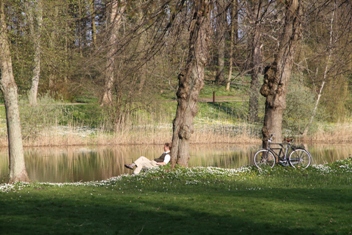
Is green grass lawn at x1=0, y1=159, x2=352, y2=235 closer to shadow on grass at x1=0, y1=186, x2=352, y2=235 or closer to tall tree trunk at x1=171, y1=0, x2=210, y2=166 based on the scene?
shadow on grass at x1=0, y1=186, x2=352, y2=235

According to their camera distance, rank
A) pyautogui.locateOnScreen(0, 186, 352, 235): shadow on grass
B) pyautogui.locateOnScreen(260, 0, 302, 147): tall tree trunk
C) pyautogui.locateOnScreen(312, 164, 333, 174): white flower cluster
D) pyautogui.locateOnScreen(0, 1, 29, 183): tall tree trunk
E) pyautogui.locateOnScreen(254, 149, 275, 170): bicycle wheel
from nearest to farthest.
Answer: pyautogui.locateOnScreen(0, 186, 352, 235): shadow on grass, pyautogui.locateOnScreen(0, 1, 29, 183): tall tree trunk, pyautogui.locateOnScreen(312, 164, 333, 174): white flower cluster, pyautogui.locateOnScreen(260, 0, 302, 147): tall tree trunk, pyautogui.locateOnScreen(254, 149, 275, 170): bicycle wheel

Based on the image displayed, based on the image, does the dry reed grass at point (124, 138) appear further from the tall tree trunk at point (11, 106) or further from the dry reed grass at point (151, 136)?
the tall tree trunk at point (11, 106)

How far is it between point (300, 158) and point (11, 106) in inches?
348

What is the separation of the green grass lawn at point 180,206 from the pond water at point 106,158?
808cm

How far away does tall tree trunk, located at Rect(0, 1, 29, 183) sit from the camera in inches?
696

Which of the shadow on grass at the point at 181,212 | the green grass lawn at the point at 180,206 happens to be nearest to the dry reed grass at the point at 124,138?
the green grass lawn at the point at 180,206

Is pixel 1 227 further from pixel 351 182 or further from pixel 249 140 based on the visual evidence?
pixel 249 140

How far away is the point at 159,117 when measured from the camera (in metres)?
38.5

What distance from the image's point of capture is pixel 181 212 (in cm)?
1150

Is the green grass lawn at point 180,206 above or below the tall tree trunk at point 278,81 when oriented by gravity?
below

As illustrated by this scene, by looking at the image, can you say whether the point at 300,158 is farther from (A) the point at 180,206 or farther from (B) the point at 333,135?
(B) the point at 333,135

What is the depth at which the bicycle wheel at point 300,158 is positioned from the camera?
19.8 meters

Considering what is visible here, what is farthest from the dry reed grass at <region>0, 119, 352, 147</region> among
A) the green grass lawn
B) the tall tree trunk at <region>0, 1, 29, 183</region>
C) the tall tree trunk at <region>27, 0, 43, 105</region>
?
the green grass lawn

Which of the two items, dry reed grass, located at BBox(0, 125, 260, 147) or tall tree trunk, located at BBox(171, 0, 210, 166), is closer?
tall tree trunk, located at BBox(171, 0, 210, 166)
